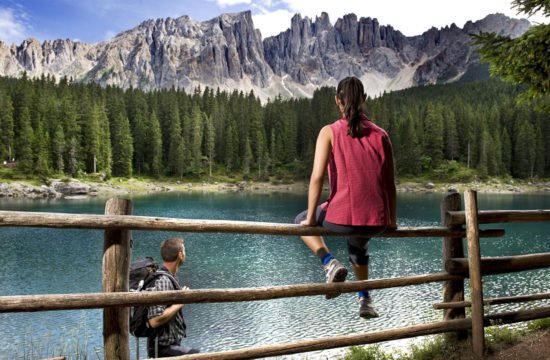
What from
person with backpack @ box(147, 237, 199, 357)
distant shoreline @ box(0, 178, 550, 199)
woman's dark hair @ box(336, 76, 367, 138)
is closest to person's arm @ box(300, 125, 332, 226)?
woman's dark hair @ box(336, 76, 367, 138)

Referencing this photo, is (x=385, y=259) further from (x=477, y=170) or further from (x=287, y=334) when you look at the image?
(x=477, y=170)

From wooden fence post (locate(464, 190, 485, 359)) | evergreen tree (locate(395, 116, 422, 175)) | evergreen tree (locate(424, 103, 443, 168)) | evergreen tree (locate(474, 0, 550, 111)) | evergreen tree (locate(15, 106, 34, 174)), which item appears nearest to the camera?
wooden fence post (locate(464, 190, 485, 359))

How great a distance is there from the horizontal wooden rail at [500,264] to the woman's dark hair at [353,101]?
12.0 ft

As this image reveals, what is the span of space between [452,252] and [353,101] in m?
3.82

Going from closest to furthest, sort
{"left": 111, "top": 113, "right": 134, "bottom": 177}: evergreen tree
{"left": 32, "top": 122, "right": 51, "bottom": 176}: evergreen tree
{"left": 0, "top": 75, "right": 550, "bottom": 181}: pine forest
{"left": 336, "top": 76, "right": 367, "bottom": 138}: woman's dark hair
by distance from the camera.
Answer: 1. {"left": 336, "top": 76, "right": 367, "bottom": 138}: woman's dark hair
2. {"left": 32, "top": 122, "right": 51, "bottom": 176}: evergreen tree
3. {"left": 0, "top": 75, "right": 550, "bottom": 181}: pine forest
4. {"left": 111, "top": 113, "right": 134, "bottom": 177}: evergreen tree

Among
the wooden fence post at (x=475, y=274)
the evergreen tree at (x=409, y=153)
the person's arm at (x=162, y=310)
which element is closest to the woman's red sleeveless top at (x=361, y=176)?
the person's arm at (x=162, y=310)

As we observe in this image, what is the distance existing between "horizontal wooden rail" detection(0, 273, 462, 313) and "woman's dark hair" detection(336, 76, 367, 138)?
2.19 metres

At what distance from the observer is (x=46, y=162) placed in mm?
84438

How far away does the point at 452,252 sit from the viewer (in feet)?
24.6

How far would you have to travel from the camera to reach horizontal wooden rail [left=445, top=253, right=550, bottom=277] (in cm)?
745

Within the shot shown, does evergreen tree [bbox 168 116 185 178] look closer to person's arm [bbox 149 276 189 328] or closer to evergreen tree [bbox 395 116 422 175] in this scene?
evergreen tree [bbox 395 116 422 175]

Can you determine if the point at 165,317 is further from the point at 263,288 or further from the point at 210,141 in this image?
the point at 210,141

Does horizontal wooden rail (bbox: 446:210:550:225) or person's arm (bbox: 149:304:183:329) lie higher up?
horizontal wooden rail (bbox: 446:210:550:225)

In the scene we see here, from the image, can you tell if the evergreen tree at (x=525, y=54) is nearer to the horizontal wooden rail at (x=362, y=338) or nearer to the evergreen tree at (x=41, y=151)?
the horizontal wooden rail at (x=362, y=338)
